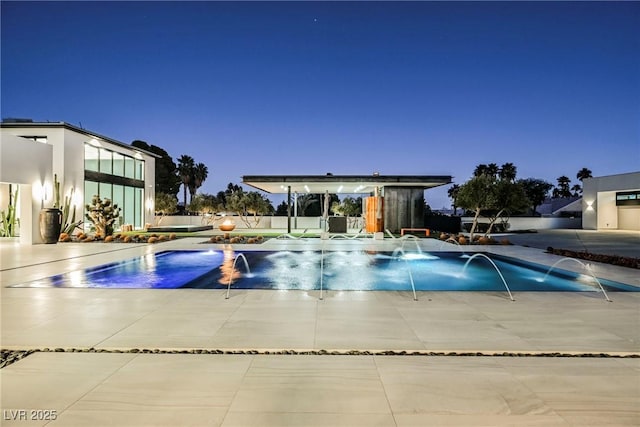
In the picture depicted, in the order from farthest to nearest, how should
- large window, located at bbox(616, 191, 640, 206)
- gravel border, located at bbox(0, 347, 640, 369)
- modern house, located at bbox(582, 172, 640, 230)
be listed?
modern house, located at bbox(582, 172, 640, 230)
large window, located at bbox(616, 191, 640, 206)
gravel border, located at bbox(0, 347, 640, 369)

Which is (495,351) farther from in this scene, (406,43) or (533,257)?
(406,43)

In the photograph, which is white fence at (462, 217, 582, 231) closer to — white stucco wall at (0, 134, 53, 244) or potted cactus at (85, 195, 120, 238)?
A: potted cactus at (85, 195, 120, 238)

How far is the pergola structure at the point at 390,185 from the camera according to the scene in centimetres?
2005

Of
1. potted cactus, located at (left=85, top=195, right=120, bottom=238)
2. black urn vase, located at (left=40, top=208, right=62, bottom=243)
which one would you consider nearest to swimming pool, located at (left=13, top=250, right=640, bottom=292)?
black urn vase, located at (left=40, top=208, right=62, bottom=243)

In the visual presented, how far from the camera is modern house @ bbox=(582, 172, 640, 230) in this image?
3012 centimetres

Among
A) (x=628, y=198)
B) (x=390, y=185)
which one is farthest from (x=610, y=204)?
(x=390, y=185)

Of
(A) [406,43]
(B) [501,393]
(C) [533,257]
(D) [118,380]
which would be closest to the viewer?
(B) [501,393]

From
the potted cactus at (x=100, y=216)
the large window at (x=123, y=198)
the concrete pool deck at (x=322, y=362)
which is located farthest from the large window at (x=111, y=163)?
the concrete pool deck at (x=322, y=362)

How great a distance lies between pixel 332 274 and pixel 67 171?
61.0 feet

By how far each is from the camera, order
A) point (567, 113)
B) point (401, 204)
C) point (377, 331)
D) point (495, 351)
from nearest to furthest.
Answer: point (495, 351), point (377, 331), point (401, 204), point (567, 113)

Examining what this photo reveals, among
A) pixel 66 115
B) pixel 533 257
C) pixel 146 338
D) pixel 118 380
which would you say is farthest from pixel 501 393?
pixel 66 115

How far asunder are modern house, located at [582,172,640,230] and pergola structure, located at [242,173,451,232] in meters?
20.4

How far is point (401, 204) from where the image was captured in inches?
897

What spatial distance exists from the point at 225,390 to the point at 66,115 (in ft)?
289
